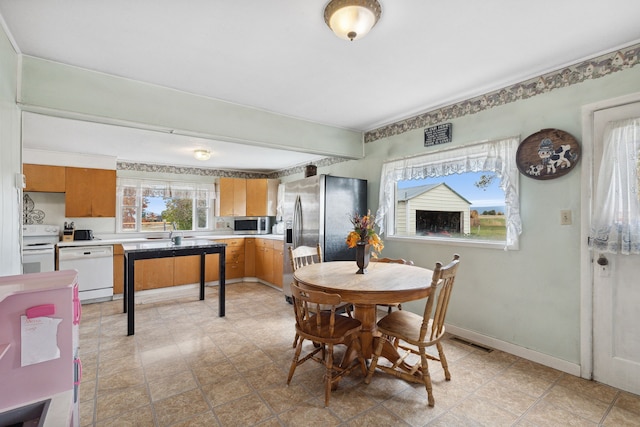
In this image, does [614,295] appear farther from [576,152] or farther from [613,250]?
[576,152]

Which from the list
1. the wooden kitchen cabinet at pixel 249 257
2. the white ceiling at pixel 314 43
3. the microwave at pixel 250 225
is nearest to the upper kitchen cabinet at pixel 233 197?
the microwave at pixel 250 225

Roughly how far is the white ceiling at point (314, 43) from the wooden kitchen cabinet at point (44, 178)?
307 cm

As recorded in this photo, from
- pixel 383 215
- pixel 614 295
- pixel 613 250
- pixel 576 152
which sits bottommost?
pixel 614 295

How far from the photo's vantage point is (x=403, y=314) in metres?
2.41

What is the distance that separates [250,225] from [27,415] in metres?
5.36

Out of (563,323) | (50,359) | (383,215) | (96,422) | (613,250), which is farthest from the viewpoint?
(383,215)

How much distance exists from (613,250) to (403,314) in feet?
4.98

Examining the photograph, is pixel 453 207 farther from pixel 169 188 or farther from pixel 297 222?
pixel 169 188

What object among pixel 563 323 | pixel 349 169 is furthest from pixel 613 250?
pixel 349 169

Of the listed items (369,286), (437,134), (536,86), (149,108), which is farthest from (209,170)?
(536,86)

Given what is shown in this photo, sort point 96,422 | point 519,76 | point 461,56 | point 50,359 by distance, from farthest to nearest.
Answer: point 519,76 < point 461,56 < point 96,422 < point 50,359

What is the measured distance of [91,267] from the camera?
4340 millimetres

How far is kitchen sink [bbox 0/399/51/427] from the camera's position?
0.89 meters

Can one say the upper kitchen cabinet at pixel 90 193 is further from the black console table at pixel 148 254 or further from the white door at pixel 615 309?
the white door at pixel 615 309
